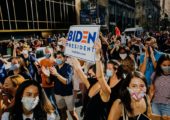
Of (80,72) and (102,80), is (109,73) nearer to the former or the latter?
(80,72)

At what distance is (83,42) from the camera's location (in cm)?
432

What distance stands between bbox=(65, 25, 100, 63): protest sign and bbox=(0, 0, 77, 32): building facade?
20228mm

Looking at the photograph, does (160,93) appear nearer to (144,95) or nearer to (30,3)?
(144,95)

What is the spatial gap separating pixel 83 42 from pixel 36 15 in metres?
25.9

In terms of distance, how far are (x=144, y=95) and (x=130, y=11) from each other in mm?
74670

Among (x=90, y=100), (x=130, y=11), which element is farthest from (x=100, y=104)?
(x=130, y=11)

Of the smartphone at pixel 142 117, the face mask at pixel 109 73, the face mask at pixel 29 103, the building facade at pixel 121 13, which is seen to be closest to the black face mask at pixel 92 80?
the face mask at pixel 109 73

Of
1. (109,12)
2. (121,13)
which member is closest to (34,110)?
(109,12)

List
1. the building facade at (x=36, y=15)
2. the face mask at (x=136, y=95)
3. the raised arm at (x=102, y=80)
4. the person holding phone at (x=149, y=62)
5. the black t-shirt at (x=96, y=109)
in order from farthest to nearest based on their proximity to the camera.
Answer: the building facade at (x=36, y=15), the person holding phone at (x=149, y=62), the black t-shirt at (x=96, y=109), the raised arm at (x=102, y=80), the face mask at (x=136, y=95)

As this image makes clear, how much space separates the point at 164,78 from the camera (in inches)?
192

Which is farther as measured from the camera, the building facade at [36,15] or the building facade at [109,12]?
the building facade at [109,12]

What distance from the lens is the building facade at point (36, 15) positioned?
2489 cm

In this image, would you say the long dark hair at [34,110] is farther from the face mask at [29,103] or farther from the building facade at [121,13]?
the building facade at [121,13]

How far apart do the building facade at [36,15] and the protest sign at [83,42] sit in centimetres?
2023
